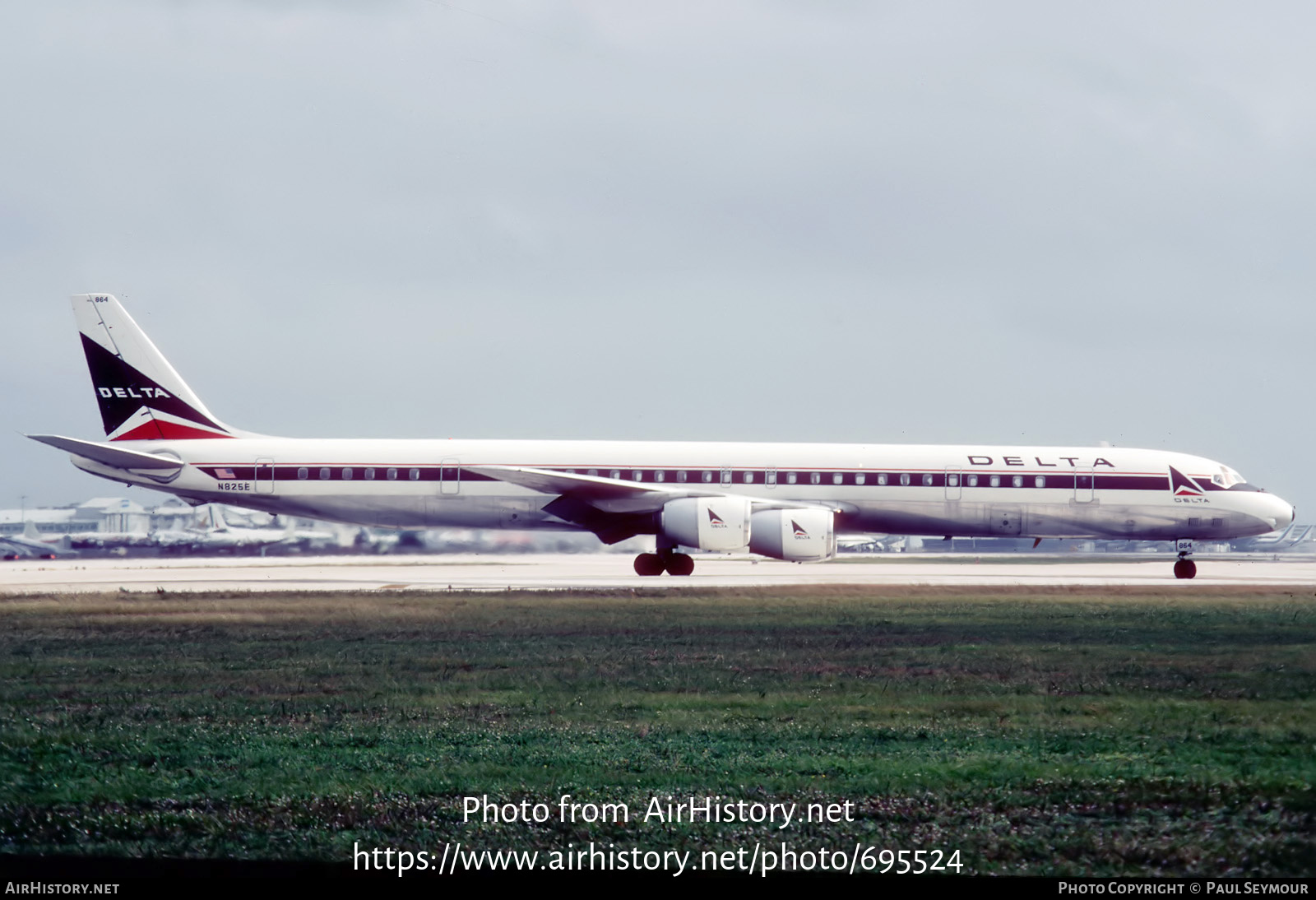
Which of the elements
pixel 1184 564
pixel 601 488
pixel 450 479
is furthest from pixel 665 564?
pixel 1184 564

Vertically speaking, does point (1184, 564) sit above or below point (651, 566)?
above

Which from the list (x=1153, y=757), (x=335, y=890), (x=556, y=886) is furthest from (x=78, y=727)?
(x=1153, y=757)

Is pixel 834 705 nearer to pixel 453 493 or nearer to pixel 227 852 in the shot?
pixel 227 852

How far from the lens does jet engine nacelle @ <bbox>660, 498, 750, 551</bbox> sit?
32312mm

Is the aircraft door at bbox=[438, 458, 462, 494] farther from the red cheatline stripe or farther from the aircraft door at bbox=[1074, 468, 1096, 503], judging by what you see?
the aircraft door at bbox=[1074, 468, 1096, 503]

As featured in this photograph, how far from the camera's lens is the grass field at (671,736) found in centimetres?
696

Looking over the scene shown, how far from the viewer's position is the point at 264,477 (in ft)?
113

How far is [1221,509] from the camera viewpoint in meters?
35.6

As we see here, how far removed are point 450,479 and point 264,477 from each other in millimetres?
5000

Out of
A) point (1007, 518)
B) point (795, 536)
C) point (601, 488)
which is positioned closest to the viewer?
point (795, 536)

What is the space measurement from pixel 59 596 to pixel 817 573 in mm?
21097

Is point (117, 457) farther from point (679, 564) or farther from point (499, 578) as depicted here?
point (679, 564)

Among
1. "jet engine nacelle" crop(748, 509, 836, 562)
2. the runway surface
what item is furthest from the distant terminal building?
"jet engine nacelle" crop(748, 509, 836, 562)

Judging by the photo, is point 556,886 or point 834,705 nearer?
point 556,886
